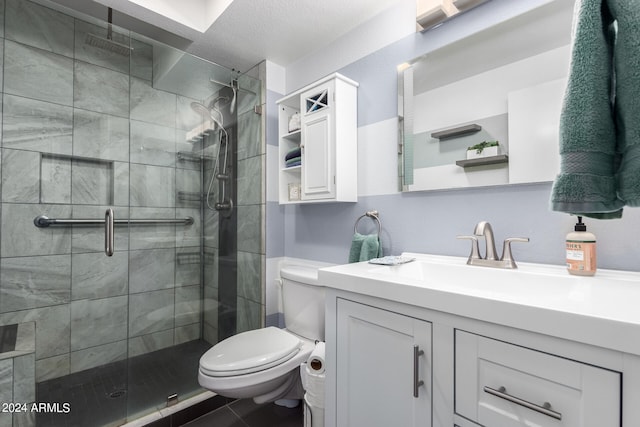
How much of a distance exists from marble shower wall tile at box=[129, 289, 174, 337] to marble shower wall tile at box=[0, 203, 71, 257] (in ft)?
1.61

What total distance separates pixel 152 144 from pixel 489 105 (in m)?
1.70

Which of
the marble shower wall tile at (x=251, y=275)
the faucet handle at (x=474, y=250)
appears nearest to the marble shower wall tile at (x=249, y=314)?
the marble shower wall tile at (x=251, y=275)

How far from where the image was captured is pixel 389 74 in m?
1.56

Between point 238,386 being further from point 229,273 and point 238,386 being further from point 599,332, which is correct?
point 599,332

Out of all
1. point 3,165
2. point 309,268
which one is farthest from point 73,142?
point 309,268

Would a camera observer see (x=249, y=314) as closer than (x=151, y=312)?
No

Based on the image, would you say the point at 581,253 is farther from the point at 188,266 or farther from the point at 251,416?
the point at 188,266

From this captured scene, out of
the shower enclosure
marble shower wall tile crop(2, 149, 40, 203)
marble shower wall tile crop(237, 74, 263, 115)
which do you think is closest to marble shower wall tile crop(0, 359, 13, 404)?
the shower enclosure

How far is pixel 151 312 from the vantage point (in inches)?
67.5

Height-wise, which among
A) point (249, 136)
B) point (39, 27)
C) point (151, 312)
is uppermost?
point (39, 27)

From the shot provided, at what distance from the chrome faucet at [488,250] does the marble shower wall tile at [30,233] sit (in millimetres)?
2064

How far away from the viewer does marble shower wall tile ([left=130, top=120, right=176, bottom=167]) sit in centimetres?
167

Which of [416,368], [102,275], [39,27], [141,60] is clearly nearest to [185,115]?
[141,60]

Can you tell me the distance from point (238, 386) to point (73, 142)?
1.54 meters
